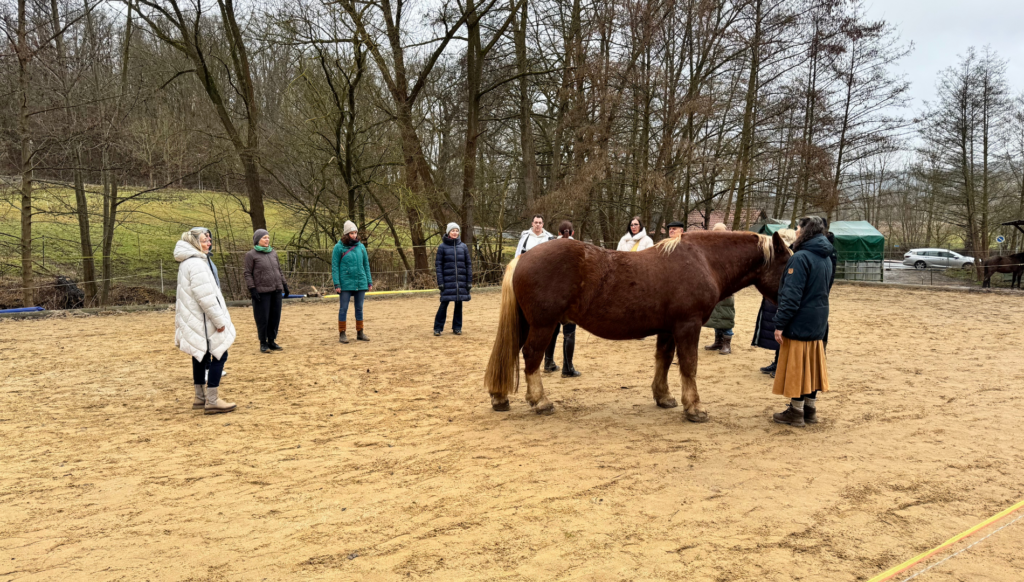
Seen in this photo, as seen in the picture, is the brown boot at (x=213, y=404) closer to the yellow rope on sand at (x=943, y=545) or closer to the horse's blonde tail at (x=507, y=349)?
the horse's blonde tail at (x=507, y=349)

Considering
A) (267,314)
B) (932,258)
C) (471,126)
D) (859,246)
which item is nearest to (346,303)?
(267,314)

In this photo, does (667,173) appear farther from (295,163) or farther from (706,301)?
(706,301)

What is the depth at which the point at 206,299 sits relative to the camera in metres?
4.71

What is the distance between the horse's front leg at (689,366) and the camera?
4.57 m

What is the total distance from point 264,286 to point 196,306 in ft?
8.76

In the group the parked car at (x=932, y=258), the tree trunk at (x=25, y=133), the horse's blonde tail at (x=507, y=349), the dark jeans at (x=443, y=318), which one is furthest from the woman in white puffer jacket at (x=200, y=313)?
the parked car at (x=932, y=258)

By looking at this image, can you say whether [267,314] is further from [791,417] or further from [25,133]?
[25,133]

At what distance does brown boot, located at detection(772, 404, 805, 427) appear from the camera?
4484mm

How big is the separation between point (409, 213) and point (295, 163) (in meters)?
3.45

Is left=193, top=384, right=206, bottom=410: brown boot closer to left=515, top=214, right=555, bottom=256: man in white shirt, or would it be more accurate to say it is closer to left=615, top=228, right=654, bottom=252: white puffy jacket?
left=515, top=214, right=555, bottom=256: man in white shirt

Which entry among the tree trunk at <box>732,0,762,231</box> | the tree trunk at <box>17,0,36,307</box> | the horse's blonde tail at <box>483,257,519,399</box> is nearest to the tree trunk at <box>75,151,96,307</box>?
the tree trunk at <box>17,0,36,307</box>

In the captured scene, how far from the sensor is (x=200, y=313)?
4.77m

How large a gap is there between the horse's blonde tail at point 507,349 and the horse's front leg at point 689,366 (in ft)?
4.39

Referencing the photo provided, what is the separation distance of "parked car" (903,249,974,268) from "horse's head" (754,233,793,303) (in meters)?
30.5
